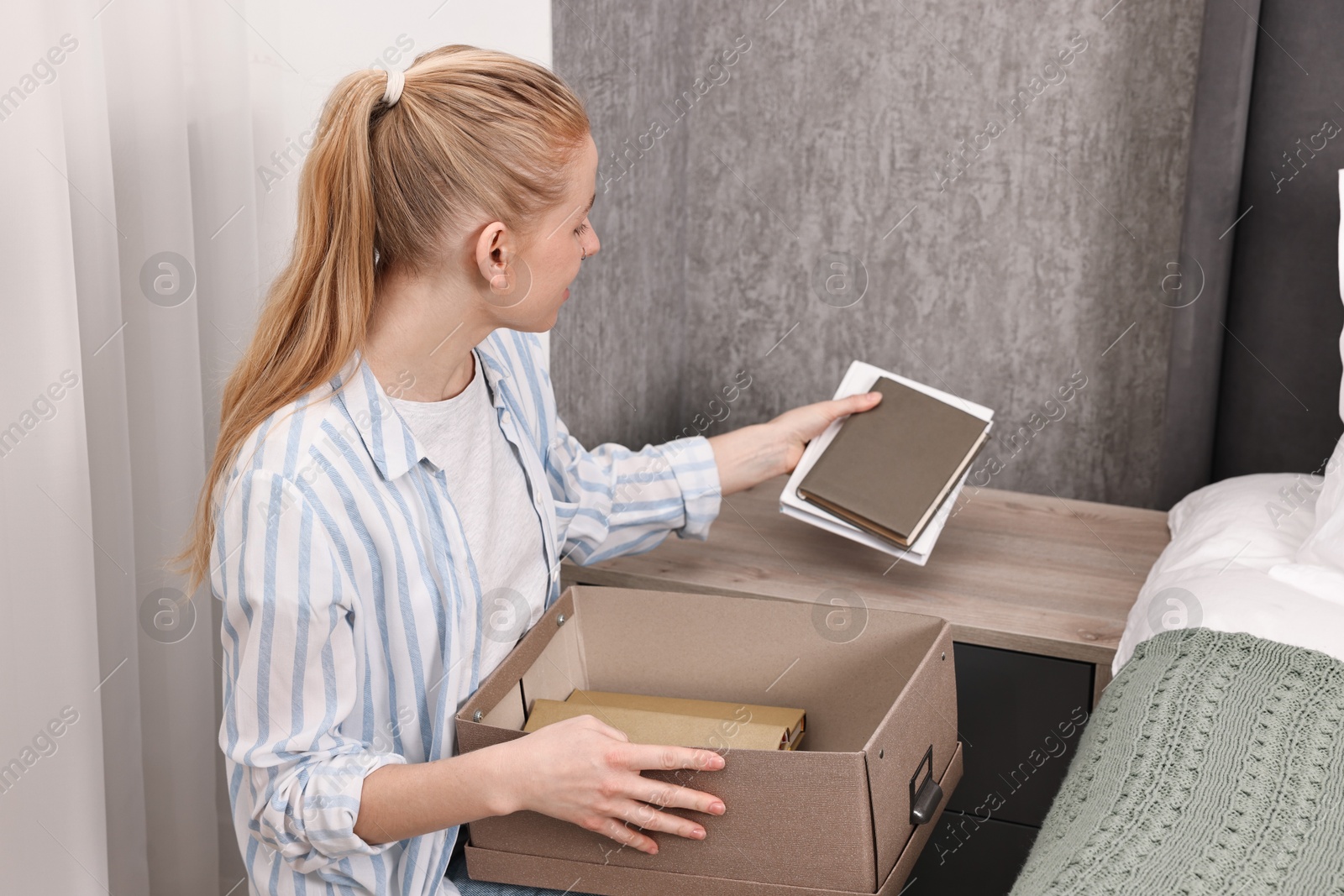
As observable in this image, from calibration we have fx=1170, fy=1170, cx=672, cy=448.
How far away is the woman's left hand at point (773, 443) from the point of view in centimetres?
129

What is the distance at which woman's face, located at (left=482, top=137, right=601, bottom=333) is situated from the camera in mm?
928

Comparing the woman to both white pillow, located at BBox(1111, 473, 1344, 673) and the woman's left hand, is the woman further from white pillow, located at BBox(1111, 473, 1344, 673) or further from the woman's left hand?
white pillow, located at BBox(1111, 473, 1344, 673)

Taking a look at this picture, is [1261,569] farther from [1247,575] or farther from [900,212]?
[900,212]

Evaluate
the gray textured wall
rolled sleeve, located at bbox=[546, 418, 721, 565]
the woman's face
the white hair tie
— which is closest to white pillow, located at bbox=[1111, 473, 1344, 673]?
the gray textured wall

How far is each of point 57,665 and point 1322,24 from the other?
4.65ft

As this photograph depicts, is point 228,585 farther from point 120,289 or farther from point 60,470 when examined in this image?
point 120,289

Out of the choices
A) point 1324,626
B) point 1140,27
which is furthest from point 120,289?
point 1140,27

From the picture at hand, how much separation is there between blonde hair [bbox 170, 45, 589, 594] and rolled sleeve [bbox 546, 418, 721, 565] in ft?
1.11

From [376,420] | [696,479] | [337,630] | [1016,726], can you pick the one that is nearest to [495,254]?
[376,420]

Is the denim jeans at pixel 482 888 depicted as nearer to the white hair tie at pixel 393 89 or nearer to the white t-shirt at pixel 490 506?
the white t-shirt at pixel 490 506

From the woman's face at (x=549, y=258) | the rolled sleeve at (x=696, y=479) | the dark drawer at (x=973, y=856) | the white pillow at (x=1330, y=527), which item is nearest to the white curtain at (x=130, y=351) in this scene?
the woman's face at (x=549, y=258)

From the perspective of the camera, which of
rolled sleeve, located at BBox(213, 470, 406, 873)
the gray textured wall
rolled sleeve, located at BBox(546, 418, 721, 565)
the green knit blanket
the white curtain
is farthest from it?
the gray textured wall

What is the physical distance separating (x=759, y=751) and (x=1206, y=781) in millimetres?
310

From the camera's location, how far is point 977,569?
4.47ft
